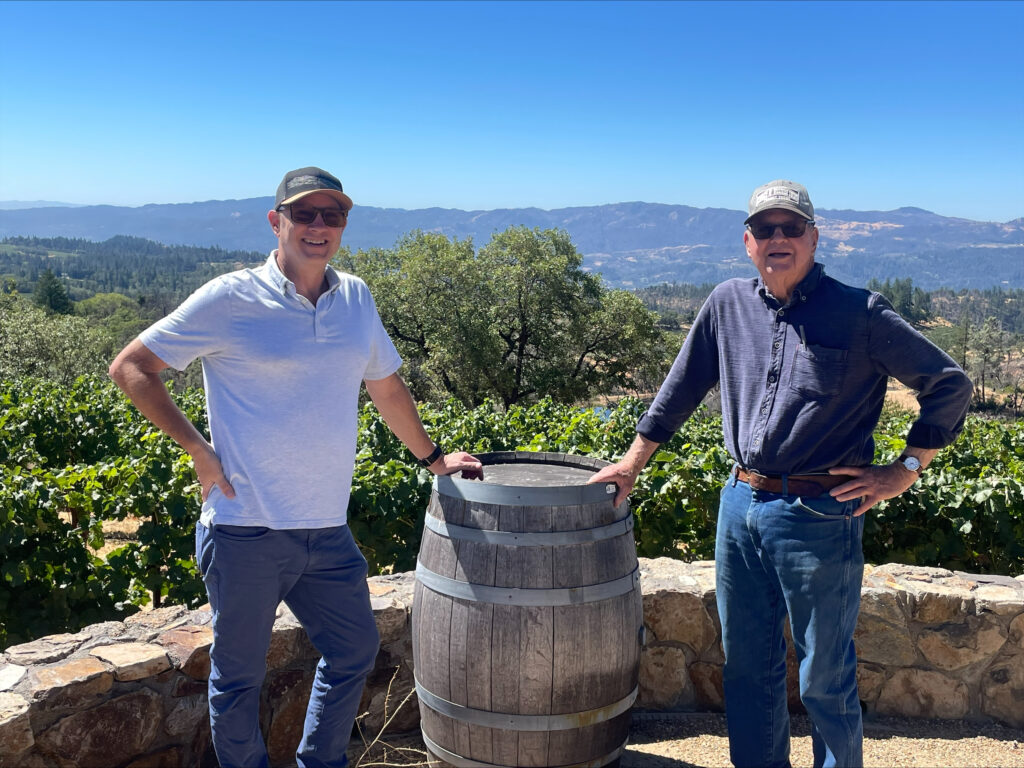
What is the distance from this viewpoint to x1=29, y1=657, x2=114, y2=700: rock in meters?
2.74

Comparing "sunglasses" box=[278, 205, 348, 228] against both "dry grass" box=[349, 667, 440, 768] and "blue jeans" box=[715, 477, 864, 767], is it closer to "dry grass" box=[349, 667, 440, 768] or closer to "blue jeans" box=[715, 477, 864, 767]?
"blue jeans" box=[715, 477, 864, 767]

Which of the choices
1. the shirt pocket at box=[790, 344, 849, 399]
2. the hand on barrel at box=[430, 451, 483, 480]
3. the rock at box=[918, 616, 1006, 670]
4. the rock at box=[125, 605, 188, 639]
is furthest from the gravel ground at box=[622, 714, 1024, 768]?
the rock at box=[125, 605, 188, 639]

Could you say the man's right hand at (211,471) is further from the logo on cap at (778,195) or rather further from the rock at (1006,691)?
the rock at (1006,691)

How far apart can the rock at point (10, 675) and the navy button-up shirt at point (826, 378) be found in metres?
2.51

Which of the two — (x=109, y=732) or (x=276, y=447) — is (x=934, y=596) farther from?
(x=109, y=732)

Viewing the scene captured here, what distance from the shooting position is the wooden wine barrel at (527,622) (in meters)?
2.62

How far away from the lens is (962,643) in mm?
3609

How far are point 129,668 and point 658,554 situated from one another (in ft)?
11.1

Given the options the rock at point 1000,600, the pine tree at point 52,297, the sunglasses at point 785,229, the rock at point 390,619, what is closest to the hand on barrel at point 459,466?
the rock at point 390,619

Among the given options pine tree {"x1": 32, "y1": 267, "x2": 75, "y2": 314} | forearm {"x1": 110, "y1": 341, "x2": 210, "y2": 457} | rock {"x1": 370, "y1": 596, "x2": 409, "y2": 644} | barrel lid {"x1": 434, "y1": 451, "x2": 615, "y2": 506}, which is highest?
forearm {"x1": 110, "y1": 341, "x2": 210, "y2": 457}

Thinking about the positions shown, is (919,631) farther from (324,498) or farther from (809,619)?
(324,498)

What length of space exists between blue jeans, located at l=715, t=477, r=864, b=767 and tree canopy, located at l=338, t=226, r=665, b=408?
27.3 meters

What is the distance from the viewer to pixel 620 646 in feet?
8.96

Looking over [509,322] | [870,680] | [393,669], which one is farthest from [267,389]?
[509,322]
